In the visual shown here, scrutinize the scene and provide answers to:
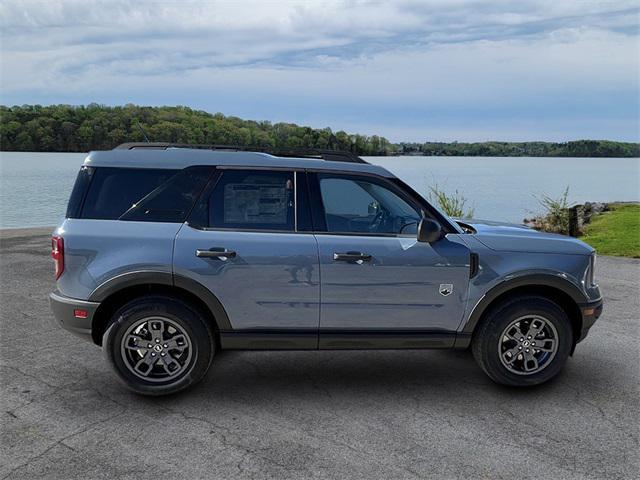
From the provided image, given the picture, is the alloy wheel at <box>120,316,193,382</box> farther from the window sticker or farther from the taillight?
the window sticker

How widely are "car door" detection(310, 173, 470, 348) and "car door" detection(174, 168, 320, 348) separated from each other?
0.45ft

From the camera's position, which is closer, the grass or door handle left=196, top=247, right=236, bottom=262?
door handle left=196, top=247, right=236, bottom=262

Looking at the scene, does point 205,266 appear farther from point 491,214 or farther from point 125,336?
point 491,214

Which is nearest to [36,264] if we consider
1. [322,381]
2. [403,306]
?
[322,381]

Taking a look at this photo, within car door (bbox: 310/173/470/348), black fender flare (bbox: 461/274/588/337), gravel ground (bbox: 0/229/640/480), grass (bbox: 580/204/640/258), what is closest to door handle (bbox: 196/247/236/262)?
car door (bbox: 310/173/470/348)

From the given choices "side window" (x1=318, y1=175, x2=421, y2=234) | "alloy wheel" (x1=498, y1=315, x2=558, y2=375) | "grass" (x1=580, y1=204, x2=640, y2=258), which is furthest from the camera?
"grass" (x1=580, y1=204, x2=640, y2=258)

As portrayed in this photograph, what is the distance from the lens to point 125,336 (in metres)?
4.17

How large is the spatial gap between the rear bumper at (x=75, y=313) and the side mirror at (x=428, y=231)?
97.8 inches

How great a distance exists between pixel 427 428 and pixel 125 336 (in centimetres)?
228

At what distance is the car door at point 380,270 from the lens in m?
4.24

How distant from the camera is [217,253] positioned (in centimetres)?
413

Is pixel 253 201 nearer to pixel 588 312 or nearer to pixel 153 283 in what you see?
pixel 153 283

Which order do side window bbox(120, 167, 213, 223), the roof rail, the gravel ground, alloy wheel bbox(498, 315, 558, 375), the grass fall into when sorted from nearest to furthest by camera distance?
the gravel ground, side window bbox(120, 167, 213, 223), alloy wheel bbox(498, 315, 558, 375), the roof rail, the grass

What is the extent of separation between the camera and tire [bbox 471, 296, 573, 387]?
14.5 ft
